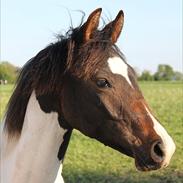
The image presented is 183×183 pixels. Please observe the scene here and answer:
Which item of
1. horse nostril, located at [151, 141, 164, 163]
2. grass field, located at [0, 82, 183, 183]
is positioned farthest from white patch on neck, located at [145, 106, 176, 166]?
grass field, located at [0, 82, 183, 183]

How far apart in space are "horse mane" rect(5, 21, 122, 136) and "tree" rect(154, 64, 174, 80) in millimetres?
80474

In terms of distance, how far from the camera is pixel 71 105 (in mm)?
2879

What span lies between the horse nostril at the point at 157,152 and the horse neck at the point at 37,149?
2.11 ft

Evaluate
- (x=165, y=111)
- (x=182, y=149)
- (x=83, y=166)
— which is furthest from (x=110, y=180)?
(x=165, y=111)

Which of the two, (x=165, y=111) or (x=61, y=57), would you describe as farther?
(x=165, y=111)

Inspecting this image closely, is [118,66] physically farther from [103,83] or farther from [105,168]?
[105,168]

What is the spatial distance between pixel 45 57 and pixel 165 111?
1591cm

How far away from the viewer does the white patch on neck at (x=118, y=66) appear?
282 cm

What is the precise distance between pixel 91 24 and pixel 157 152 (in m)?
0.89

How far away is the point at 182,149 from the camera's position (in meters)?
10.3

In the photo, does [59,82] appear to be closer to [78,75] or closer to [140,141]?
[78,75]

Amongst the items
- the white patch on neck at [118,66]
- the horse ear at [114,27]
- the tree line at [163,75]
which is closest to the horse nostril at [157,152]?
the white patch on neck at [118,66]

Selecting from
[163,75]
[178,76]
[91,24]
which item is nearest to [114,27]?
[91,24]

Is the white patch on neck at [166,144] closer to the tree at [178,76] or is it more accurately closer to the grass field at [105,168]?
→ the grass field at [105,168]
